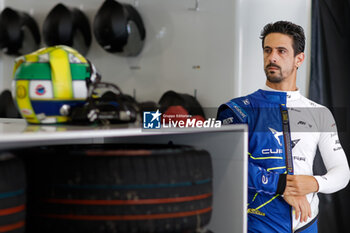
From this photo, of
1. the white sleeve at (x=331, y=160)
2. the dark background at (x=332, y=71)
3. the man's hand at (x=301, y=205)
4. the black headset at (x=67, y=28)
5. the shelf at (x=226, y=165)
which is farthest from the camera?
the black headset at (x=67, y=28)

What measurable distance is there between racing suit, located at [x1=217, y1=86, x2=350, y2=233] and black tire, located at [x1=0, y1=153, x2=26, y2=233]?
42.0 inches

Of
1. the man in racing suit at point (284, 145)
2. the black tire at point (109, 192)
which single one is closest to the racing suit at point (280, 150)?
the man in racing suit at point (284, 145)

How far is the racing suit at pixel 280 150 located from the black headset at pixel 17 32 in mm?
3159

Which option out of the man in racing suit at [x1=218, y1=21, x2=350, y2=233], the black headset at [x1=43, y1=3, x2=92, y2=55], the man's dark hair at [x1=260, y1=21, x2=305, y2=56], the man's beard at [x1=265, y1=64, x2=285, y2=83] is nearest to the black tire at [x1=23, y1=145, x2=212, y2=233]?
the man in racing suit at [x1=218, y1=21, x2=350, y2=233]

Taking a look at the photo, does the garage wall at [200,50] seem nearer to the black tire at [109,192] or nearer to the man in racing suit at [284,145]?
the man in racing suit at [284,145]

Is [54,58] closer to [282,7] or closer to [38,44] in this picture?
[282,7]

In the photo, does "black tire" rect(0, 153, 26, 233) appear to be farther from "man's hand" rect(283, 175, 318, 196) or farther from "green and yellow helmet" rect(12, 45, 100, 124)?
"man's hand" rect(283, 175, 318, 196)

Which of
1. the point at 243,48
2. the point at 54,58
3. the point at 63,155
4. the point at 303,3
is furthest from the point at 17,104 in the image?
the point at 303,3

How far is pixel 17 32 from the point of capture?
448 centimetres

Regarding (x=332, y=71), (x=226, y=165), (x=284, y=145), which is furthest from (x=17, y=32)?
(x=226, y=165)

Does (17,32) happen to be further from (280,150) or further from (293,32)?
(280,150)

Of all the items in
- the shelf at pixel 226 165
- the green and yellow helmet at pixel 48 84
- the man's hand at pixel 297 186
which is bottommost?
the man's hand at pixel 297 186

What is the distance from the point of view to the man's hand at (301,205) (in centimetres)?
169

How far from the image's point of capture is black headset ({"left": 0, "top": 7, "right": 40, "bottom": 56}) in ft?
14.7
